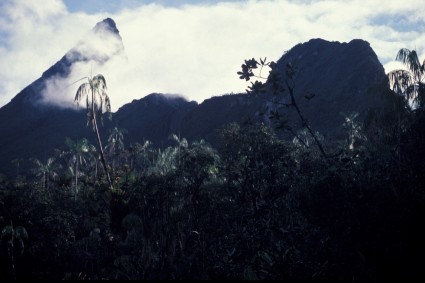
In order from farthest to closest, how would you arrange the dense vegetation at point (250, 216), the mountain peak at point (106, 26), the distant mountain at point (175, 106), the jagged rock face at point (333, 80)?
the mountain peak at point (106, 26), the distant mountain at point (175, 106), the jagged rock face at point (333, 80), the dense vegetation at point (250, 216)

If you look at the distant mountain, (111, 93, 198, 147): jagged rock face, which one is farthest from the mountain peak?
(111, 93, 198, 147): jagged rock face

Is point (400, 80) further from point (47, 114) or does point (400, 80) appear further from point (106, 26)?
point (106, 26)

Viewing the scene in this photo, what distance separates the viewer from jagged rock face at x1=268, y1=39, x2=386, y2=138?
3019 inches

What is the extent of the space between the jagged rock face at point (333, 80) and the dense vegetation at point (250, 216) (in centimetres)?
5014

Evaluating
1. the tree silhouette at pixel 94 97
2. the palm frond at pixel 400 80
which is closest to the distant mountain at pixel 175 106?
the tree silhouette at pixel 94 97

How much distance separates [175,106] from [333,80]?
168 ft

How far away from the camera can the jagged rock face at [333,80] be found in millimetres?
76688

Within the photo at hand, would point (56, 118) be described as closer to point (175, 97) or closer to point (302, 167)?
point (175, 97)

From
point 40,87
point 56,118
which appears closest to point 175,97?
point 56,118

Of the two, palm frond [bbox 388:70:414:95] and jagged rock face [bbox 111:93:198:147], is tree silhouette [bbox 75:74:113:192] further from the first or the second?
jagged rock face [bbox 111:93:198:147]

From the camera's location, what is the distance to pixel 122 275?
1387 cm

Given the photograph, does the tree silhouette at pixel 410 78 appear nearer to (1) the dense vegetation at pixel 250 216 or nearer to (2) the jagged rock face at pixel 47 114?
(1) the dense vegetation at pixel 250 216

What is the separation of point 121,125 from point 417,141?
4508 inches

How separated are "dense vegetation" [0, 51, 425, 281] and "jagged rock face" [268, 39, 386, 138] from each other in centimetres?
5014
